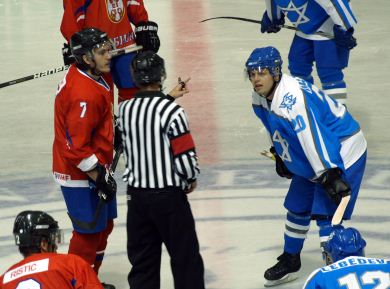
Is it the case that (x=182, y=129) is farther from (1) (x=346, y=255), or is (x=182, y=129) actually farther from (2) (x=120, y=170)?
(2) (x=120, y=170)

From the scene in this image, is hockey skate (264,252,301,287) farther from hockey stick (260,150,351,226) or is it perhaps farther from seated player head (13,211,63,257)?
seated player head (13,211,63,257)

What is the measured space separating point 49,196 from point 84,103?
210 cm

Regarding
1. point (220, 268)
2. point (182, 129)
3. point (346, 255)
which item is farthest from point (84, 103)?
point (346, 255)

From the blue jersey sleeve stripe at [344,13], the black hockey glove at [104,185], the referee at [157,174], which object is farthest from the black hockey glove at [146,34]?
the referee at [157,174]

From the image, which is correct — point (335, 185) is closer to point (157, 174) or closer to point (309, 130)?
point (309, 130)

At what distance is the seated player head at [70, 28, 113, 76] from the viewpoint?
18.3ft

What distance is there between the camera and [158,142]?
5.09m

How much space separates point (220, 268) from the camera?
6191 mm

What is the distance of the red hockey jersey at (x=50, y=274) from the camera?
13.7 feet

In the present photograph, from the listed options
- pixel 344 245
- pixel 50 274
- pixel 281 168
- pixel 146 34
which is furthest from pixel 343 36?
pixel 50 274

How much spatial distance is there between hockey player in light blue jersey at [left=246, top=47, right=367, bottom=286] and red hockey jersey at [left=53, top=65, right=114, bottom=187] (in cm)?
72

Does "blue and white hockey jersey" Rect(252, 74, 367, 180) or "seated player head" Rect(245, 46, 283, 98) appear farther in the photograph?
"seated player head" Rect(245, 46, 283, 98)

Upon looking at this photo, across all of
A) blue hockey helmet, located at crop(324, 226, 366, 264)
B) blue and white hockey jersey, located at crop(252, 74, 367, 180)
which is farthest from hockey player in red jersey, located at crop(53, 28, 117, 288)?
blue hockey helmet, located at crop(324, 226, 366, 264)

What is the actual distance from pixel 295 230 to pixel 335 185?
2.07 feet
